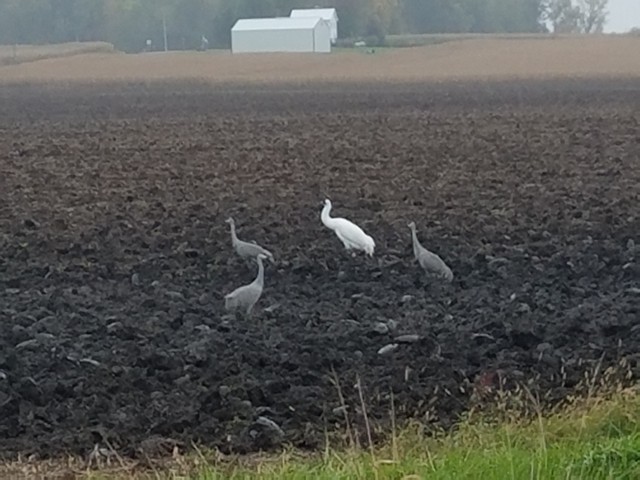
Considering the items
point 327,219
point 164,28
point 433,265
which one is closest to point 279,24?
point 164,28

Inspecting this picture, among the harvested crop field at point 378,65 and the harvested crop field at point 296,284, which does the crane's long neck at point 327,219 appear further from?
the harvested crop field at point 378,65

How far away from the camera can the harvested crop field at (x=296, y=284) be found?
27.9ft

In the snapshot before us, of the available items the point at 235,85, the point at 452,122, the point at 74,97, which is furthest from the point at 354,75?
the point at 452,122

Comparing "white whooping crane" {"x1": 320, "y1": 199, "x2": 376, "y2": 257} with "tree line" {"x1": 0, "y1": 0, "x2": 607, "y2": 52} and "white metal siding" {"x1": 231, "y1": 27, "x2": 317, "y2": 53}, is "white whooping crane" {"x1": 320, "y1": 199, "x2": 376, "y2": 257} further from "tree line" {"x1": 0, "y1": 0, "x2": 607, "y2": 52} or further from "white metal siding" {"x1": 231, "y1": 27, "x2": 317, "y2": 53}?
"tree line" {"x1": 0, "y1": 0, "x2": 607, "y2": 52}

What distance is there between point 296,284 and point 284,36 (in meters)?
92.0

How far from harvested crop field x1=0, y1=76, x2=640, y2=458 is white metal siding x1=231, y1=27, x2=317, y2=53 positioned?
76919 mm

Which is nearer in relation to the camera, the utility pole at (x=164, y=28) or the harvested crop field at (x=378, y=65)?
the harvested crop field at (x=378, y=65)

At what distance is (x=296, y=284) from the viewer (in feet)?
40.2

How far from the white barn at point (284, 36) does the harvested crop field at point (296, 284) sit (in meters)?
76.0

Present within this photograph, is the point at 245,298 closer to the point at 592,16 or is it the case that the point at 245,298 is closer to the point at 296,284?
the point at 296,284

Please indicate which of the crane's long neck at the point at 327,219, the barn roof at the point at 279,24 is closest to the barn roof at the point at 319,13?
the barn roof at the point at 279,24

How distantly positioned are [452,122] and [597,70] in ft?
121

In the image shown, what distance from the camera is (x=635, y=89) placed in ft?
150

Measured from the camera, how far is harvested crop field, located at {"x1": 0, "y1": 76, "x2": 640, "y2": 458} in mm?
8508
